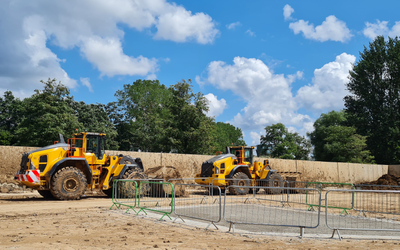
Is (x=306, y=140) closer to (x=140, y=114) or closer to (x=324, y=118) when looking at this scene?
(x=324, y=118)

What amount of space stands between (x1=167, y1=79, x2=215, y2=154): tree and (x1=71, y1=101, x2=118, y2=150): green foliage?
343 inches

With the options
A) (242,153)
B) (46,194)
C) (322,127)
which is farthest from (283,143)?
(46,194)

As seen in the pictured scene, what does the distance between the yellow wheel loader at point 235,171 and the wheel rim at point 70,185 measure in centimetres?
664

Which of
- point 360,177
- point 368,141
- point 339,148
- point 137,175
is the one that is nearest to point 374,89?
point 368,141

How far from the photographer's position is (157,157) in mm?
23578

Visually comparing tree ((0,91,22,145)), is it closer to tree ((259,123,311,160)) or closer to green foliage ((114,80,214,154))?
green foliage ((114,80,214,154))

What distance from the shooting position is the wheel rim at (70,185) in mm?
14151

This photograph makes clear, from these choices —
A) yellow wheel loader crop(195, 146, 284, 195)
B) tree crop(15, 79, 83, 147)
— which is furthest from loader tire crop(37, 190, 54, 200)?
tree crop(15, 79, 83, 147)

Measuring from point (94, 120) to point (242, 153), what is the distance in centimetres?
2715

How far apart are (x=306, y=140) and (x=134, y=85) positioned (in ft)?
111

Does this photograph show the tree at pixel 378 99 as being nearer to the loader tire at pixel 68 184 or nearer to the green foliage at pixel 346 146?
the green foliage at pixel 346 146

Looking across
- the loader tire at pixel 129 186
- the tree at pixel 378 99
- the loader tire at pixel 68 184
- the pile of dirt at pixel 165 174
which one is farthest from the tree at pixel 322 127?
the loader tire at pixel 68 184

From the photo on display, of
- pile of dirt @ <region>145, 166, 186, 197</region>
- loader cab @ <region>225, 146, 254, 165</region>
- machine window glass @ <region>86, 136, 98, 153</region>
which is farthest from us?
loader cab @ <region>225, 146, 254, 165</region>

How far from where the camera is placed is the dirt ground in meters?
6.49
